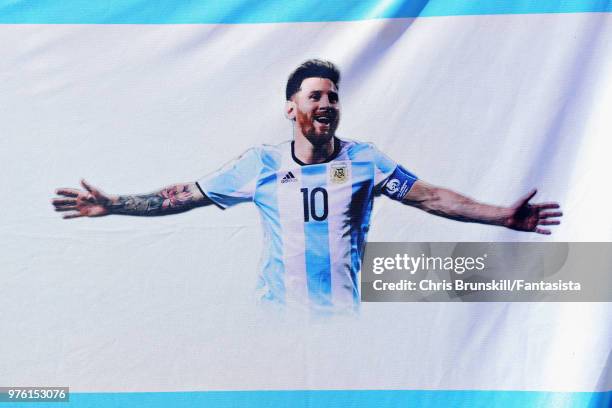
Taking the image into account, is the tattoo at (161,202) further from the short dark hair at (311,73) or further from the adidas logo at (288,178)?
the short dark hair at (311,73)

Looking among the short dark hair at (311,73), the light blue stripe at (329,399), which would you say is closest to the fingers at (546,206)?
the light blue stripe at (329,399)

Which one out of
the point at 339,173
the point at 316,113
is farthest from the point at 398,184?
the point at 316,113

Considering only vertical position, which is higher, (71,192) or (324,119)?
(324,119)

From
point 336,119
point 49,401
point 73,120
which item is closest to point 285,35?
point 336,119

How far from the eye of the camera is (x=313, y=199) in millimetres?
1852

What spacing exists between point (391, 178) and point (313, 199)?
180 mm

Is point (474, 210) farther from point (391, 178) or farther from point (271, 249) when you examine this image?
point (271, 249)

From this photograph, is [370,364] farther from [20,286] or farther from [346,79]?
[20,286]

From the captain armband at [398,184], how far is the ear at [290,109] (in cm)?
26

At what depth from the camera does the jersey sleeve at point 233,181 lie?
1.86 metres

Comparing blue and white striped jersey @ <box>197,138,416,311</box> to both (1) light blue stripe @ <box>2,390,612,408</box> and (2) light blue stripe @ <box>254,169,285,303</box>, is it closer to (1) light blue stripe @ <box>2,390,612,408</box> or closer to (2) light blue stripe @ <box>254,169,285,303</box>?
(2) light blue stripe @ <box>254,169,285,303</box>

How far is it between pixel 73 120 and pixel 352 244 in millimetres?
677

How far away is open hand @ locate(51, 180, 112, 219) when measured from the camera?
1865mm

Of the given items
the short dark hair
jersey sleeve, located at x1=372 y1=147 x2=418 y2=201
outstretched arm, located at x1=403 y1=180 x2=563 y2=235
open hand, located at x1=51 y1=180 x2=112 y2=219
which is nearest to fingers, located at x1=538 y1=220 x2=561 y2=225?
outstretched arm, located at x1=403 y1=180 x2=563 y2=235
